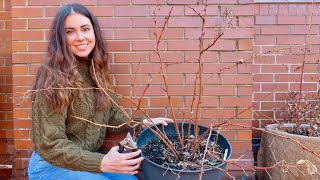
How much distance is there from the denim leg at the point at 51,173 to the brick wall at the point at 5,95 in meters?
0.87

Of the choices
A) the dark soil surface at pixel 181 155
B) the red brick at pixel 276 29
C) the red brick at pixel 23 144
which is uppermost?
the red brick at pixel 276 29

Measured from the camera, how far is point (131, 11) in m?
2.73

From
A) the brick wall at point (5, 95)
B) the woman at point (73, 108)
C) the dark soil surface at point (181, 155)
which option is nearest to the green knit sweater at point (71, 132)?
the woman at point (73, 108)

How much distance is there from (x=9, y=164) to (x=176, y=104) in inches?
61.2

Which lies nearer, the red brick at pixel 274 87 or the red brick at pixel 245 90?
the red brick at pixel 245 90

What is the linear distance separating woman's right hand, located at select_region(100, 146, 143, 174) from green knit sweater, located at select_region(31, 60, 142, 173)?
6cm

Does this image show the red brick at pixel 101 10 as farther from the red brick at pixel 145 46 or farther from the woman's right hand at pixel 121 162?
the woman's right hand at pixel 121 162

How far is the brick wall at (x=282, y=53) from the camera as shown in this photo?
3023 millimetres

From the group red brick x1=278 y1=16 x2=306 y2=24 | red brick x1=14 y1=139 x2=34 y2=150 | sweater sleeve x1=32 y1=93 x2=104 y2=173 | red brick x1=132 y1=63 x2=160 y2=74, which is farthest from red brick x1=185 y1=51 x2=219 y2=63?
red brick x1=14 y1=139 x2=34 y2=150

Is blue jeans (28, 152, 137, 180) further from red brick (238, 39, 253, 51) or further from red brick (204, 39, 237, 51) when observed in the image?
red brick (238, 39, 253, 51)

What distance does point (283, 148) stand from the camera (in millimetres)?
2590

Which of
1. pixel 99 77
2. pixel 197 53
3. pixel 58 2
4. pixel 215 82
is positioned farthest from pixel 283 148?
pixel 58 2

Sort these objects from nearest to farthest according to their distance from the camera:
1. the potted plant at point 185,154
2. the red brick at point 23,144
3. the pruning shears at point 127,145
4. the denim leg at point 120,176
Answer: the potted plant at point 185,154 < the pruning shears at point 127,145 < the denim leg at point 120,176 < the red brick at point 23,144

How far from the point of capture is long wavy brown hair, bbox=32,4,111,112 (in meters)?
2.23
